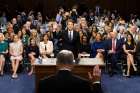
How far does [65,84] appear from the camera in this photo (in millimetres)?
3518

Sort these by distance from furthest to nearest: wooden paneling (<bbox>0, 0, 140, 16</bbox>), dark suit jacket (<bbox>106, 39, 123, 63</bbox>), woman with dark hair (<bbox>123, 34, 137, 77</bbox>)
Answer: wooden paneling (<bbox>0, 0, 140, 16</bbox>) < dark suit jacket (<bbox>106, 39, 123, 63</bbox>) < woman with dark hair (<bbox>123, 34, 137, 77</bbox>)

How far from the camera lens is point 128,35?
1043cm

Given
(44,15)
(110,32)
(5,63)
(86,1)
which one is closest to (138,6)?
(86,1)

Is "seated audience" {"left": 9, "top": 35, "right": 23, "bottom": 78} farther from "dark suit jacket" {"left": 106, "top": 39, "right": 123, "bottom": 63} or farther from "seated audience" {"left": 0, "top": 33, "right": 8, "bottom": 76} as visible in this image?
"dark suit jacket" {"left": 106, "top": 39, "right": 123, "bottom": 63}

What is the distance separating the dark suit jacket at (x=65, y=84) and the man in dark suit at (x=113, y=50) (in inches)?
275

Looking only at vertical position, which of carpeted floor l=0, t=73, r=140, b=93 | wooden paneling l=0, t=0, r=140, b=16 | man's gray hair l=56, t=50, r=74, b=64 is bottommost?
carpeted floor l=0, t=73, r=140, b=93

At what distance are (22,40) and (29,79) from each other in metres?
1.34

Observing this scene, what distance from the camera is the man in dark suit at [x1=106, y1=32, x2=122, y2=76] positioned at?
34.4ft

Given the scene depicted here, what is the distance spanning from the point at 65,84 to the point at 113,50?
7151 mm

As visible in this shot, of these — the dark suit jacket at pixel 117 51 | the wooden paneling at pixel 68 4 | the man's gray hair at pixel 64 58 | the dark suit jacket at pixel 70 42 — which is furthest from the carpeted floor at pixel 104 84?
the wooden paneling at pixel 68 4

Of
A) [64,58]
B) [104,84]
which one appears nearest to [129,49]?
[104,84]

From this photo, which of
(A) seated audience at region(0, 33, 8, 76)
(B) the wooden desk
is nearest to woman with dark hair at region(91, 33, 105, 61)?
(B) the wooden desk

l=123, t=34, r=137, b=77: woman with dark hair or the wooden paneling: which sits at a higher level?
the wooden paneling

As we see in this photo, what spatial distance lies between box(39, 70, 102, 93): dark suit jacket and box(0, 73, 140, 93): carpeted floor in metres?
5.60
